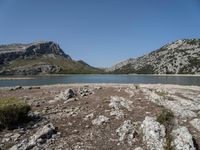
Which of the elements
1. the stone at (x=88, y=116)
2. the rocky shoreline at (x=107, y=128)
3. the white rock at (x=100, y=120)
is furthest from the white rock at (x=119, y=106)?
the stone at (x=88, y=116)

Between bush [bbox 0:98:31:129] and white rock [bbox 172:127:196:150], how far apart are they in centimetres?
1229

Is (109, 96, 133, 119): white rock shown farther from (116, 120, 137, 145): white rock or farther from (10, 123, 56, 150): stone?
(10, 123, 56, 150): stone

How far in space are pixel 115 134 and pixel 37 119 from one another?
7669 mm

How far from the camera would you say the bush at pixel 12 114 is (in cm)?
2292

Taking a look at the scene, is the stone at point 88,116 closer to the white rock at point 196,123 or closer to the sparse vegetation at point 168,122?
the sparse vegetation at point 168,122

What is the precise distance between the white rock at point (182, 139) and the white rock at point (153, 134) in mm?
802

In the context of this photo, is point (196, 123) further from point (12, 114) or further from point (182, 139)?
point (12, 114)

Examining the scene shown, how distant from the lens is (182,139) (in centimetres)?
2005

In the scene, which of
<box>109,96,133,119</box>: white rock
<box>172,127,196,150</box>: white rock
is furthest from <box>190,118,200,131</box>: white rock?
<box>109,96,133,119</box>: white rock

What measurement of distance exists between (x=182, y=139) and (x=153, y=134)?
79.6 inches

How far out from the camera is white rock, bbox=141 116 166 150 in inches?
768

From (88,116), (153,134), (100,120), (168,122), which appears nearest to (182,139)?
(153,134)

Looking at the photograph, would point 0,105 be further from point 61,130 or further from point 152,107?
point 152,107

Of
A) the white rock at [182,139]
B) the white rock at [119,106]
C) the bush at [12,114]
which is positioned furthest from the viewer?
the white rock at [119,106]
